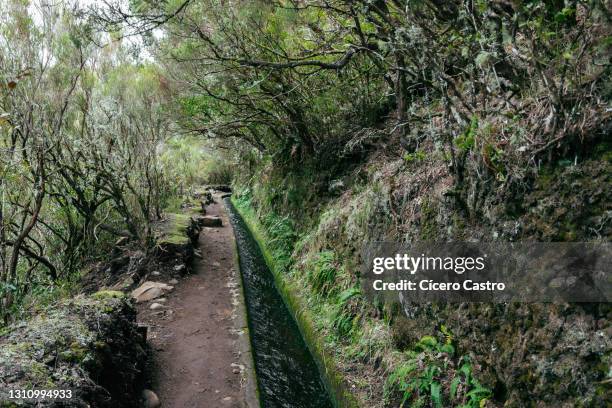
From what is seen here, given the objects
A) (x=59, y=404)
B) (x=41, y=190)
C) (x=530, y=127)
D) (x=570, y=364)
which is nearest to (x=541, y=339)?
(x=570, y=364)

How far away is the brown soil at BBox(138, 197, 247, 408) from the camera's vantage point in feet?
15.8

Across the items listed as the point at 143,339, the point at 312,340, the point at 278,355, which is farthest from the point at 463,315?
the point at 143,339

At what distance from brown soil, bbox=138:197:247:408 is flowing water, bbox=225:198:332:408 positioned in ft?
1.17

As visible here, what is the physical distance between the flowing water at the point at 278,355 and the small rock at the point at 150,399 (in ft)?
3.99

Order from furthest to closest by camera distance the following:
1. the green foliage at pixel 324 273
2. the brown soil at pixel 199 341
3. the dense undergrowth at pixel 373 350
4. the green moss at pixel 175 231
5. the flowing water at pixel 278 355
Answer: the green moss at pixel 175 231
the green foliage at pixel 324 273
the flowing water at pixel 278 355
the brown soil at pixel 199 341
the dense undergrowth at pixel 373 350

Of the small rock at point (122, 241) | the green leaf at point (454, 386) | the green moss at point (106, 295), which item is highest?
the small rock at point (122, 241)

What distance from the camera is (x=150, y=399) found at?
4.55 meters

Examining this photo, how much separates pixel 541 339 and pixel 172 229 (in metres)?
8.67

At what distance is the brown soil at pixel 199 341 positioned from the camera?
481 centimetres

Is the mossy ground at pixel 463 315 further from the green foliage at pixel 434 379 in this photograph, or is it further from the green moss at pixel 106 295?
the green moss at pixel 106 295

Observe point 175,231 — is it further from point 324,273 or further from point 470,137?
point 470,137

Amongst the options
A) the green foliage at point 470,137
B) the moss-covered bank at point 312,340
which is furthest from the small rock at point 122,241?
the green foliage at point 470,137

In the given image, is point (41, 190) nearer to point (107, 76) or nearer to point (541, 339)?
point (107, 76)

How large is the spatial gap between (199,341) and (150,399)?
58.9 inches
